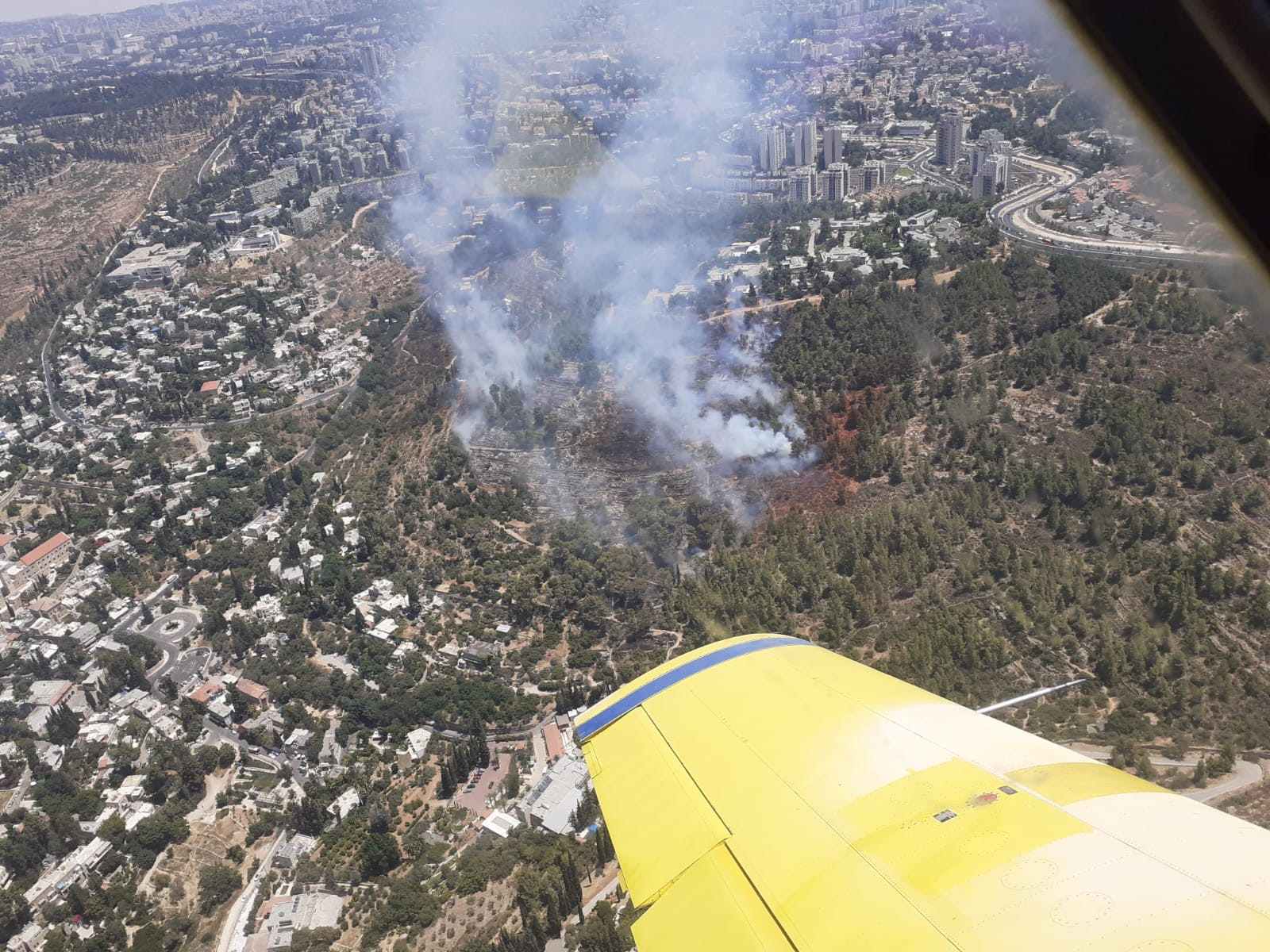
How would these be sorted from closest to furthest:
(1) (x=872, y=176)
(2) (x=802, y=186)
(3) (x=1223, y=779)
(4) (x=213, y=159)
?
(3) (x=1223, y=779) → (2) (x=802, y=186) → (1) (x=872, y=176) → (4) (x=213, y=159)

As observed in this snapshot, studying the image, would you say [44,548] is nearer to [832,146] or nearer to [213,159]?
[832,146]

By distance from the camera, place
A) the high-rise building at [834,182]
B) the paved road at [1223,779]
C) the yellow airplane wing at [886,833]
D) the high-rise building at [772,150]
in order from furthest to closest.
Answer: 1. the high-rise building at [772,150]
2. the high-rise building at [834,182]
3. the paved road at [1223,779]
4. the yellow airplane wing at [886,833]

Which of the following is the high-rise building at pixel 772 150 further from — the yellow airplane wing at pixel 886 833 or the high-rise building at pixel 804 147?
the yellow airplane wing at pixel 886 833

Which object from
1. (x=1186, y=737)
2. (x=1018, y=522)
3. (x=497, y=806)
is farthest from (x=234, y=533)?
(x=1186, y=737)

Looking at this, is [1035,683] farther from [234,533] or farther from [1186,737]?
[234,533]

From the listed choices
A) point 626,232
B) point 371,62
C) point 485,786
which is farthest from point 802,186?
point 371,62

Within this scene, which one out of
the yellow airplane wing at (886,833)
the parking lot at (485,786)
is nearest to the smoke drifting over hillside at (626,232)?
the parking lot at (485,786)
